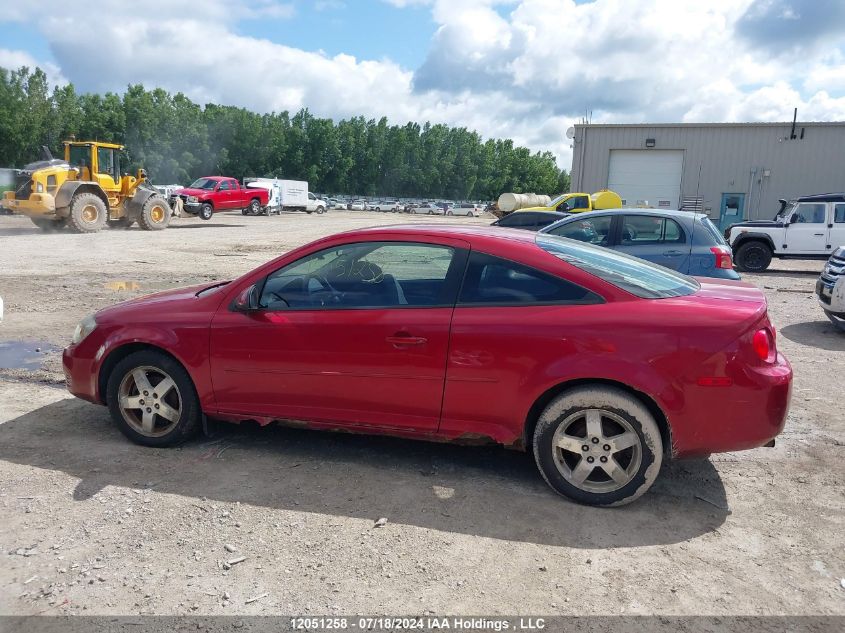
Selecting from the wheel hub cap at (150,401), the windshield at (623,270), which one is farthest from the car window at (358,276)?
the wheel hub cap at (150,401)

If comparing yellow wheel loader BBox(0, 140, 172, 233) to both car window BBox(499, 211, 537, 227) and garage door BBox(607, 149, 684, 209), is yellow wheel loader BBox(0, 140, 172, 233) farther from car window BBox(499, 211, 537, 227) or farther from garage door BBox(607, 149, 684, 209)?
garage door BBox(607, 149, 684, 209)

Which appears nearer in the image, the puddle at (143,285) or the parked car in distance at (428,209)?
the puddle at (143,285)

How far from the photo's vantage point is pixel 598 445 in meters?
3.58

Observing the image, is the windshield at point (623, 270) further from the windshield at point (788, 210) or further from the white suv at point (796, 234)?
the windshield at point (788, 210)

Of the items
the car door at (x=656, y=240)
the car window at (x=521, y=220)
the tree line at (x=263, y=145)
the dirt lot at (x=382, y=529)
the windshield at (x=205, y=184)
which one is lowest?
the dirt lot at (x=382, y=529)

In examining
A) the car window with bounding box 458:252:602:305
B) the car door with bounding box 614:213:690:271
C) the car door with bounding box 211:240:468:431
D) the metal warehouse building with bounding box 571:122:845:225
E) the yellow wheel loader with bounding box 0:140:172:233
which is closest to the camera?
the car window with bounding box 458:252:602:305

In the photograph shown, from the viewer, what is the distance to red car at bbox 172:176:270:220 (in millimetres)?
31008

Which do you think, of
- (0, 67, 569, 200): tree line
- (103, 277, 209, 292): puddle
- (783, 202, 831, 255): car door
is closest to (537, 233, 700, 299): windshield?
(103, 277, 209, 292): puddle

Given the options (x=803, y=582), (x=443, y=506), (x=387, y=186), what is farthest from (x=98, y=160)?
(x=387, y=186)

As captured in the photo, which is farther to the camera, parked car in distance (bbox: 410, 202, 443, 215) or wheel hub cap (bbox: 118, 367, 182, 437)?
parked car in distance (bbox: 410, 202, 443, 215)

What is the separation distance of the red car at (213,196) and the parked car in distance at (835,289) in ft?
90.4

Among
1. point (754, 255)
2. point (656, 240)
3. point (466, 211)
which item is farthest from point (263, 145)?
point (656, 240)

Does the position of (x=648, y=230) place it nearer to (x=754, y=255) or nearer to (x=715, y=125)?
(x=754, y=255)

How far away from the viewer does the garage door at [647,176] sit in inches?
1148
